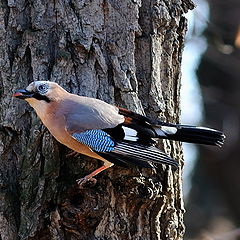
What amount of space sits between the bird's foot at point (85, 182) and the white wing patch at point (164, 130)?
418 mm

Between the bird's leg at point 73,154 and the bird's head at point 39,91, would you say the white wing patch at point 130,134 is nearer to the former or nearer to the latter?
the bird's leg at point 73,154

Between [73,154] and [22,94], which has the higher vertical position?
[22,94]

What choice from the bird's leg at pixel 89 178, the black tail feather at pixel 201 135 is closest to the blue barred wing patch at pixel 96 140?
the bird's leg at pixel 89 178

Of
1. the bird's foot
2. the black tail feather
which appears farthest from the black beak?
the black tail feather

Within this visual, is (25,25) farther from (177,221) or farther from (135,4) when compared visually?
(177,221)

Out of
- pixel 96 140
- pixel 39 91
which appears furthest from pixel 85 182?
pixel 39 91

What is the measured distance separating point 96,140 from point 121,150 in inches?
5.2

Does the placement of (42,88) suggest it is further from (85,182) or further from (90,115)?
(85,182)

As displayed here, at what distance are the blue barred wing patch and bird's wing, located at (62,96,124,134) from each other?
27mm

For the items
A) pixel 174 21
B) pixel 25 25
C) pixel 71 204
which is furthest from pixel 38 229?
pixel 174 21

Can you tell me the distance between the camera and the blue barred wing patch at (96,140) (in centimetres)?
352

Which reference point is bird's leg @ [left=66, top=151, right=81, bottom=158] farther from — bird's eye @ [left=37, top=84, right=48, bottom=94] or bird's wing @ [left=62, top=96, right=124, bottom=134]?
bird's eye @ [left=37, top=84, right=48, bottom=94]

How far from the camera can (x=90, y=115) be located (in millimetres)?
3635

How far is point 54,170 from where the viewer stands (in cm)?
361
